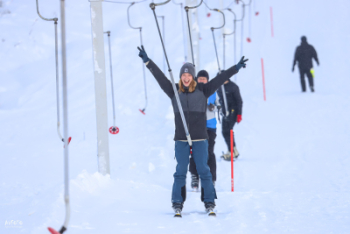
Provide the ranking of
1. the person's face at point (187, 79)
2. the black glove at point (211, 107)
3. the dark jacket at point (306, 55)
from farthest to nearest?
the dark jacket at point (306, 55)
the black glove at point (211, 107)
the person's face at point (187, 79)

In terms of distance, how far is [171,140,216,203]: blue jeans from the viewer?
180 inches

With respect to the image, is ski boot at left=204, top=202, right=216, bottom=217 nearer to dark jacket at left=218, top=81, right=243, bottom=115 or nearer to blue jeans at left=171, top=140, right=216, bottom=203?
blue jeans at left=171, top=140, right=216, bottom=203

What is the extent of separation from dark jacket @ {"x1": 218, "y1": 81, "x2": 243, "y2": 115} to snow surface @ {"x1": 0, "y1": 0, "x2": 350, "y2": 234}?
1.11 meters

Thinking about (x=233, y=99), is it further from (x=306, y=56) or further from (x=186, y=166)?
(x=306, y=56)

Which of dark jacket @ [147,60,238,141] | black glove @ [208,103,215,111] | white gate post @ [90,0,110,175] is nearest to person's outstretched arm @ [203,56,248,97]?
dark jacket @ [147,60,238,141]

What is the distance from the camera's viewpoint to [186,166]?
462cm

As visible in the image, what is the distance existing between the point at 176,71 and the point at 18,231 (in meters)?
14.1

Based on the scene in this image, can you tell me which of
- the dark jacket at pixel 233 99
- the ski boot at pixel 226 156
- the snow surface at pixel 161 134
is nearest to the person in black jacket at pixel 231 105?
the dark jacket at pixel 233 99

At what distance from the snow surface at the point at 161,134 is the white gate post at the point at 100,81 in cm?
41

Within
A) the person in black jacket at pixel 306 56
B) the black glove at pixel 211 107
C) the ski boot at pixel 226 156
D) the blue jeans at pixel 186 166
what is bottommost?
the ski boot at pixel 226 156

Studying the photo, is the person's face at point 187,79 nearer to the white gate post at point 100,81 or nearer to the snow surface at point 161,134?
the snow surface at point 161,134

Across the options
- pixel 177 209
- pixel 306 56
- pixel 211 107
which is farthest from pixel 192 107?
pixel 306 56

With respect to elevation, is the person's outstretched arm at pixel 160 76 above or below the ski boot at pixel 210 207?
above

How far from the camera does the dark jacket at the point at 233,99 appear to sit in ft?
26.7
